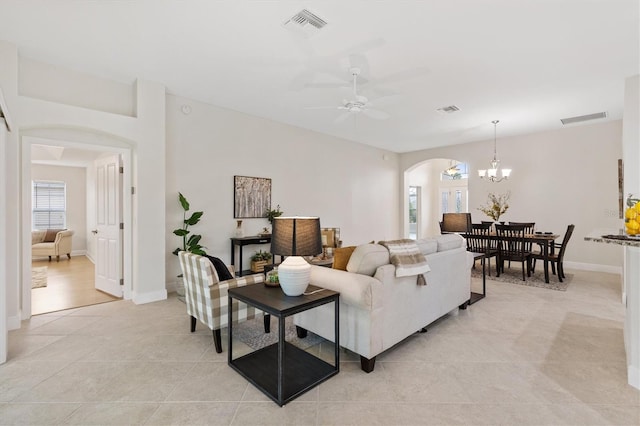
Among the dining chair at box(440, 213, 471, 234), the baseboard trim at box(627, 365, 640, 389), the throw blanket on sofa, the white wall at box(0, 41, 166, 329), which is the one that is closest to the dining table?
the dining chair at box(440, 213, 471, 234)

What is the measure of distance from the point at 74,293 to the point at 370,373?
4.61 metres

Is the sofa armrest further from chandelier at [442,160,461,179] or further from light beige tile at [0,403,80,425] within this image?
chandelier at [442,160,461,179]

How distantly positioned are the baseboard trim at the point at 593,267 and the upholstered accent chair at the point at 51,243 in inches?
455

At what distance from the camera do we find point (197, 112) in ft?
16.1

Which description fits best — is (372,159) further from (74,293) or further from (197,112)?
(74,293)

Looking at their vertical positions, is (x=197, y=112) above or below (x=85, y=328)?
above

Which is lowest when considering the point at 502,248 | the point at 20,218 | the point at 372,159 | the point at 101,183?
the point at 502,248

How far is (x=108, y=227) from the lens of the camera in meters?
4.52

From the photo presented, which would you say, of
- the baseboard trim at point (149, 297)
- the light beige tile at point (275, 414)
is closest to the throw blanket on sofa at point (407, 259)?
the light beige tile at point (275, 414)

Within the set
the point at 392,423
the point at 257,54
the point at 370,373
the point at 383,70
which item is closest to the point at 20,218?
the point at 257,54

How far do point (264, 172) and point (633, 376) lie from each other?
17.3 ft

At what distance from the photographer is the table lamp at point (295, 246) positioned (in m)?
2.20

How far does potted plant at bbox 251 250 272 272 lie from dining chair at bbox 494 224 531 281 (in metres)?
4.19

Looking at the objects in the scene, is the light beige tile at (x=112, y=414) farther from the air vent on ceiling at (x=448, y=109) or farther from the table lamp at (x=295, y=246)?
the air vent on ceiling at (x=448, y=109)
